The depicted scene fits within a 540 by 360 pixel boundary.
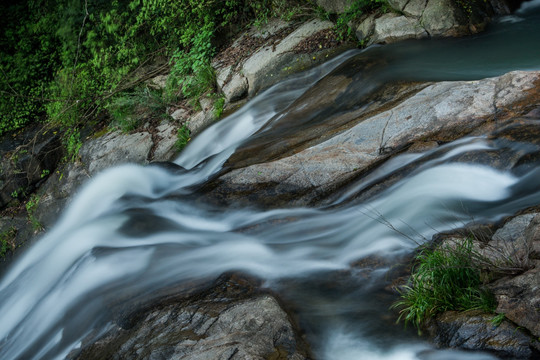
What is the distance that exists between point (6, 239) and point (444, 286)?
869cm

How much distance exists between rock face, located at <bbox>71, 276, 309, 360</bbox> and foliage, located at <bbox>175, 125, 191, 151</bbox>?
4.47m

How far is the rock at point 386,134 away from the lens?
4.42m

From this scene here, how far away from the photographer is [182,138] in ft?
26.6

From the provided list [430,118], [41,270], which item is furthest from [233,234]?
[41,270]

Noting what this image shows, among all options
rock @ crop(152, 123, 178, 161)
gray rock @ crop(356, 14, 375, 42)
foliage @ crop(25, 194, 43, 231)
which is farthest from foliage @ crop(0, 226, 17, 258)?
gray rock @ crop(356, 14, 375, 42)

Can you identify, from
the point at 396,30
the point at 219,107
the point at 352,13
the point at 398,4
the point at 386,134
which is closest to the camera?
the point at 386,134

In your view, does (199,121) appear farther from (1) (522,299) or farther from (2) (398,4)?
(1) (522,299)

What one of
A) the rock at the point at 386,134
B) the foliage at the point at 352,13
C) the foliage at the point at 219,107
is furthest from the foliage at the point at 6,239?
the foliage at the point at 352,13

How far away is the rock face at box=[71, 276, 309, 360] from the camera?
285 centimetres

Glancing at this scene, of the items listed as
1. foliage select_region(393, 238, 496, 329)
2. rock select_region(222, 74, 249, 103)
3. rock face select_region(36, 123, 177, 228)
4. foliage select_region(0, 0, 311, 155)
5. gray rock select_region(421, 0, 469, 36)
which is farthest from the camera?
foliage select_region(0, 0, 311, 155)

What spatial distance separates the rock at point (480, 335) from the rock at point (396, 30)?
216 inches

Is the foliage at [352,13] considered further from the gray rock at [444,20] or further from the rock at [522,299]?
the rock at [522,299]

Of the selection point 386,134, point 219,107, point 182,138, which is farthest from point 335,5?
point 386,134

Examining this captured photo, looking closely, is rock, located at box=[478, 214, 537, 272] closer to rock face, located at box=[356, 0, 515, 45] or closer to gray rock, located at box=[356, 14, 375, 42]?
rock face, located at box=[356, 0, 515, 45]
